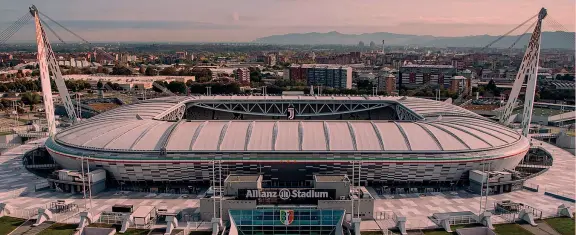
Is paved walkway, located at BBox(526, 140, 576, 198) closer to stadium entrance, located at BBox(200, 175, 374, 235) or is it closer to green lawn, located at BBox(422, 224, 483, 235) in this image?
green lawn, located at BBox(422, 224, 483, 235)

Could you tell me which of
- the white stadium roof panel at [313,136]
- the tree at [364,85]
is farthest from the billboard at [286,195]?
the tree at [364,85]

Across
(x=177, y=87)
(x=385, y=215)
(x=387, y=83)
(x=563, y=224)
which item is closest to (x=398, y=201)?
Answer: (x=385, y=215)

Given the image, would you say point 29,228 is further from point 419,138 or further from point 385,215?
point 419,138

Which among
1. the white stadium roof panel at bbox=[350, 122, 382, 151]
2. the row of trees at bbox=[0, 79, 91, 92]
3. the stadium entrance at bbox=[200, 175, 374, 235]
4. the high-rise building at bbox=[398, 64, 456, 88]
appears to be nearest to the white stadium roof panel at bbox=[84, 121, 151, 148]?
the stadium entrance at bbox=[200, 175, 374, 235]

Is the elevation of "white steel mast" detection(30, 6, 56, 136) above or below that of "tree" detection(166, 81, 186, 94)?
above

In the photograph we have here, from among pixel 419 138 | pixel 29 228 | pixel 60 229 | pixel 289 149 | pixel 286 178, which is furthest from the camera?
pixel 419 138

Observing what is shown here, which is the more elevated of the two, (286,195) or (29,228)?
(286,195)

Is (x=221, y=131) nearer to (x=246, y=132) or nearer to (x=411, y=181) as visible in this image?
A: (x=246, y=132)
